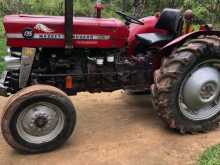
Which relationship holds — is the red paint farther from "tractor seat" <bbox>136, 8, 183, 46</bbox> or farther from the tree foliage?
the tree foliage

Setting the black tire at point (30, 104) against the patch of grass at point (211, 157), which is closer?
the patch of grass at point (211, 157)

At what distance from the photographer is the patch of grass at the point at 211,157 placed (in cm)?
434

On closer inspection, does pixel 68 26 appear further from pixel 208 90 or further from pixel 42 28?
pixel 208 90

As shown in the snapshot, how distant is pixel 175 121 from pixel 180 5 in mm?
8299

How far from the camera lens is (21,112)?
15.5 ft

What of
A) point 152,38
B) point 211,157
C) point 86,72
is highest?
point 152,38

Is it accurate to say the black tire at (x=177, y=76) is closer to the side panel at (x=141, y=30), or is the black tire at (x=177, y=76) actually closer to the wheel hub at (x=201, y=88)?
the wheel hub at (x=201, y=88)

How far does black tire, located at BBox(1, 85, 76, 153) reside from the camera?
4.65 m

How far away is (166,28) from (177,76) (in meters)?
1.20

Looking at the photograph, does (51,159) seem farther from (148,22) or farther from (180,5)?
(180,5)

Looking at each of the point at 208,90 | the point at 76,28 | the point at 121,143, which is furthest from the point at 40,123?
the point at 208,90

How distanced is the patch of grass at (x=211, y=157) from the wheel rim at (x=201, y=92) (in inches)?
31.1

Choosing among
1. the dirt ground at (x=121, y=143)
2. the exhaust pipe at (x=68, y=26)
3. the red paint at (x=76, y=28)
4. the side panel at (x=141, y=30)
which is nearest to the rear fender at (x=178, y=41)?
the red paint at (x=76, y=28)

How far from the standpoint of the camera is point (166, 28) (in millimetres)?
6047
